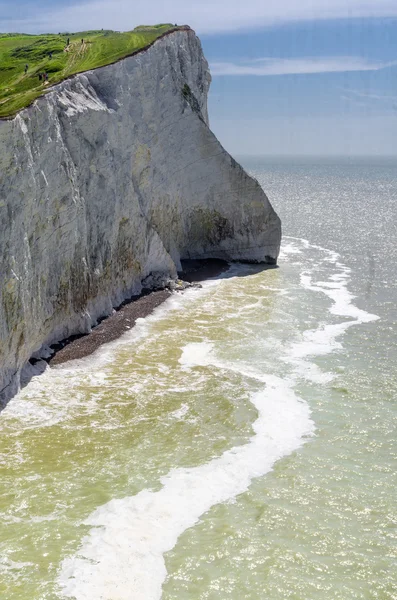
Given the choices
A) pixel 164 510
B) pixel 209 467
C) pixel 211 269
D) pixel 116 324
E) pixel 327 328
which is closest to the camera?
pixel 164 510

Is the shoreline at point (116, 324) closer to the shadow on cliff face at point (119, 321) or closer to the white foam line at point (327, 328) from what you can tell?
the shadow on cliff face at point (119, 321)

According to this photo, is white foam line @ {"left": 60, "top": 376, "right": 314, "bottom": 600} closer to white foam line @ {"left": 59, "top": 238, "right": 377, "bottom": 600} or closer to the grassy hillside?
white foam line @ {"left": 59, "top": 238, "right": 377, "bottom": 600}

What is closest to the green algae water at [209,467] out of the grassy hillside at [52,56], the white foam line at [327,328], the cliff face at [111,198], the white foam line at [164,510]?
the white foam line at [164,510]

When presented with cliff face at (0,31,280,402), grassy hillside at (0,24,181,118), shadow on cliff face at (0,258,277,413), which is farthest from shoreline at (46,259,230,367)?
grassy hillside at (0,24,181,118)

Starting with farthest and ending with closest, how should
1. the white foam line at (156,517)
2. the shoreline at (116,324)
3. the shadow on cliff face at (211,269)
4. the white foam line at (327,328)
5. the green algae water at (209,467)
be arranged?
the shadow on cliff face at (211,269) < the shoreline at (116,324) < the white foam line at (327,328) < the green algae water at (209,467) < the white foam line at (156,517)

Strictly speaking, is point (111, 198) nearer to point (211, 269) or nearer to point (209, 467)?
point (211, 269)

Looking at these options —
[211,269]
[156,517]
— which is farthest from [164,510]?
[211,269]
